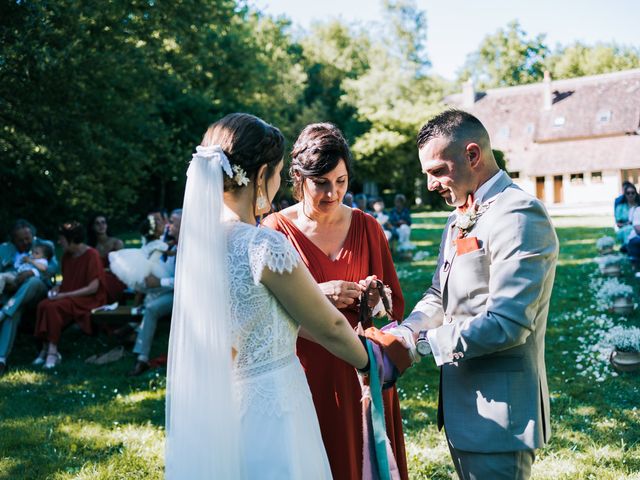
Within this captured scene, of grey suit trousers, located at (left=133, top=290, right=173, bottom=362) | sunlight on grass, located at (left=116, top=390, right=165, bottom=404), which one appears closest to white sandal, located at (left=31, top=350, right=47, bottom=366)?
grey suit trousers, located at (left=133, top=290, right=173, bottom=362)

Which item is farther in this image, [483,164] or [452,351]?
[483,164]

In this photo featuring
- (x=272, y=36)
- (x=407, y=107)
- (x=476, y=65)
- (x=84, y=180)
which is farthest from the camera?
(x=476, y=65)

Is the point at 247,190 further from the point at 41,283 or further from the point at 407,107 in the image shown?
the point at 407,107

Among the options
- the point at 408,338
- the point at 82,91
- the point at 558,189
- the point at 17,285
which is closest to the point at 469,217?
the point at 408,338

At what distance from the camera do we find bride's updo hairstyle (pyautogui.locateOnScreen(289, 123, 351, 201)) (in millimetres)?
3438

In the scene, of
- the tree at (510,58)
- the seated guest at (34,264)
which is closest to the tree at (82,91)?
the seated guest at (34,264)

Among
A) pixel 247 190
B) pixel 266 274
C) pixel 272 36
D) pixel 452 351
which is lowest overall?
pixel 452 351

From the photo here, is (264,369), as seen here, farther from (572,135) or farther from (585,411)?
(572,135)

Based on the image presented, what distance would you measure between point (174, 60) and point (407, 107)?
68.9ft

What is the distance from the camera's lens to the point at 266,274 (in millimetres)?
2264

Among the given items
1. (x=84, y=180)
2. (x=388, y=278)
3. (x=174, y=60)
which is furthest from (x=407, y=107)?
(x=388, y=278)

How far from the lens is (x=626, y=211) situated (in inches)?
514

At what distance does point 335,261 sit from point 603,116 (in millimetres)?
45489

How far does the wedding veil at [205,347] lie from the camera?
2330 millimetres
